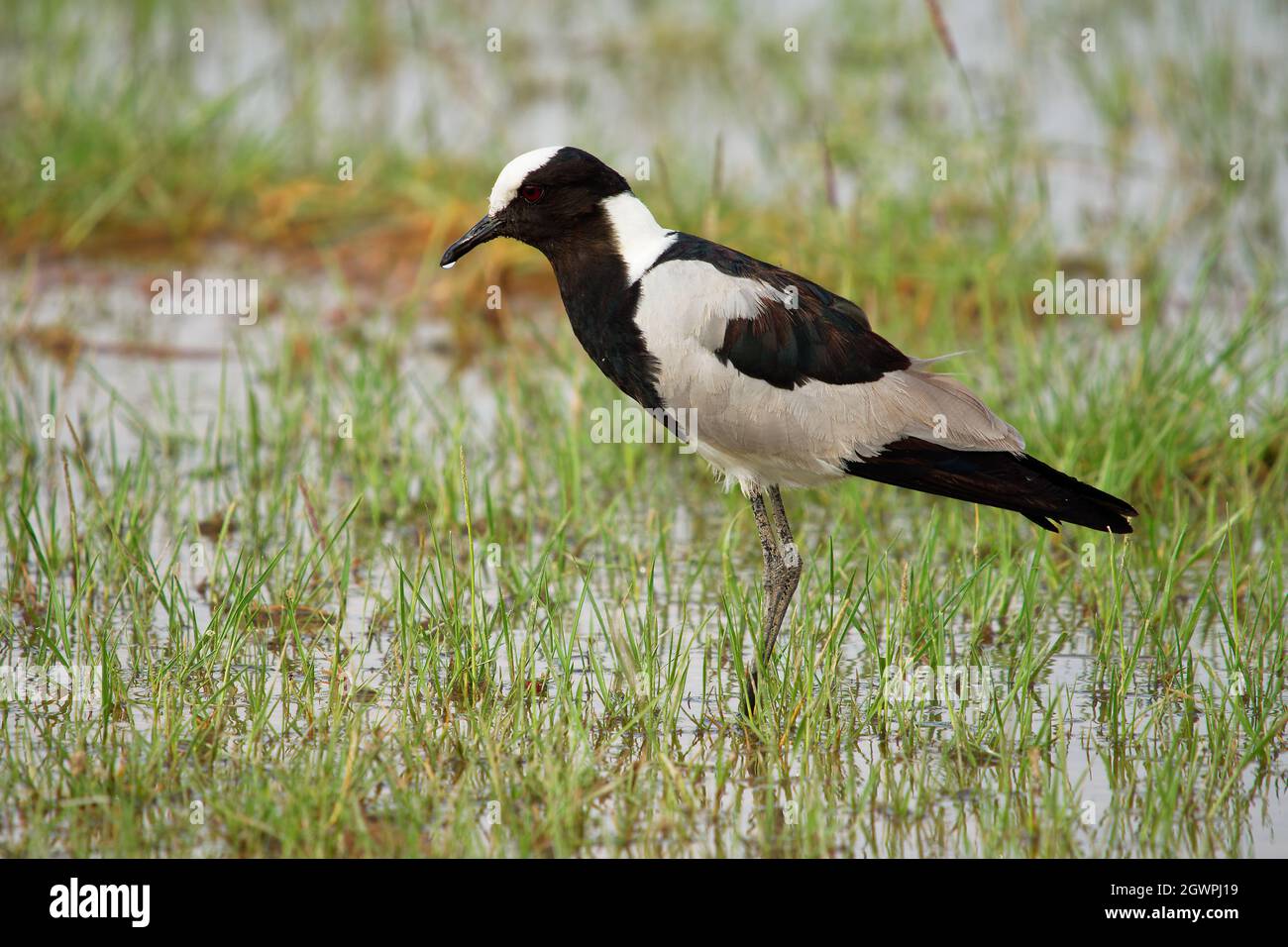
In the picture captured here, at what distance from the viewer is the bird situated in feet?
15.3

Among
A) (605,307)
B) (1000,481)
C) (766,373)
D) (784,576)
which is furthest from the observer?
(784,576)

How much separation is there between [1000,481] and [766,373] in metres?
0.63

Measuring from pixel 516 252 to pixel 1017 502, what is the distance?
12.7 ft

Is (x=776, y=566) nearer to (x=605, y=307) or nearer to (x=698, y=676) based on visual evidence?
(x=698, y=676)

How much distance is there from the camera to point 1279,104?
9.11 metres

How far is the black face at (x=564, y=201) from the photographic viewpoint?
4.85 m

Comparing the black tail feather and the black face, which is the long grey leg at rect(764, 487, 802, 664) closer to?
the black tail feather

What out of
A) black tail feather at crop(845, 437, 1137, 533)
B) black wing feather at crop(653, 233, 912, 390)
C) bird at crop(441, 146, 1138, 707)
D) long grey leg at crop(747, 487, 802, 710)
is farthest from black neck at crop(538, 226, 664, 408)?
black tail feather at crop(845, 437, 1137, 533)

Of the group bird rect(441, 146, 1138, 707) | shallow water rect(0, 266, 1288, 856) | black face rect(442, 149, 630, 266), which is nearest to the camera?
shallow water rect(0, 266, 1288, 856)

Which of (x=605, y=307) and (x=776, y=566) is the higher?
(x=605, y=307)

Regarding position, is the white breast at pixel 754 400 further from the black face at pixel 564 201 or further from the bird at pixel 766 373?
the black face at pixel 564 201

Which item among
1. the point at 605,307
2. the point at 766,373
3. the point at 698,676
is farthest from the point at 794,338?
the point at 698,676

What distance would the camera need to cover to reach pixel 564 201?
16.0ft

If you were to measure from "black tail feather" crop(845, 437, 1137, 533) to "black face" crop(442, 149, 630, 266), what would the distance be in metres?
0.93
